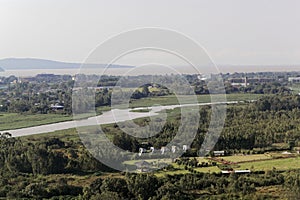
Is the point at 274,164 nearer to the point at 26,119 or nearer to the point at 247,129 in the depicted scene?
the point at 247,129

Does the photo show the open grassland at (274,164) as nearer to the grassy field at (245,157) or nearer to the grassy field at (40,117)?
the grassy field at (245,157)

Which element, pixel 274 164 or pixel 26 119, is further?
pixel 26 119

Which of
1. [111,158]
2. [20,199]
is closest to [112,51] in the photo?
[20,199]

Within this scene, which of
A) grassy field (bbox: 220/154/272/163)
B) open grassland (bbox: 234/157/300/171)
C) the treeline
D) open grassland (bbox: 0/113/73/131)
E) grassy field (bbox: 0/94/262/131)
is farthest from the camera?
grassy field (bbox: 0/94/262/131)

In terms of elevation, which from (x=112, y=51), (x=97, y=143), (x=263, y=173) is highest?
(x=112, y=51)

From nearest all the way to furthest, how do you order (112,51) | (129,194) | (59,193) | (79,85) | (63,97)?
(112,51) < (129,194) < (59,193) < (79,85) < (63,97)

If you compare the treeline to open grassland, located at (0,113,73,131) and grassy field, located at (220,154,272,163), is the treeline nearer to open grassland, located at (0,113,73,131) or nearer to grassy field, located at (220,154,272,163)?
grassy field, located at (220,154,272,163)

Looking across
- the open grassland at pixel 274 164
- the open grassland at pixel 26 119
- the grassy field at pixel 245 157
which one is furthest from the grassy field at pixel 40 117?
the open grassland at pixel 274 164

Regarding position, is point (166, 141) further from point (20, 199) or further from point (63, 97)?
point (63, 97)

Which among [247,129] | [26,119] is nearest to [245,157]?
[247,129]

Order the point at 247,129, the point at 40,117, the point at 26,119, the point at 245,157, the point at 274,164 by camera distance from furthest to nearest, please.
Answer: the point at 40,117 → the point at 26,119 → the point at 247,129 → the point at 245,157 → the point at 274,164

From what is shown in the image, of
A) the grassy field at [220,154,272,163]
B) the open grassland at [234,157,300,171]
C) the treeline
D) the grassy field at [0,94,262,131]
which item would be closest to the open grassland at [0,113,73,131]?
the grassy field at [0,94,262,131]
